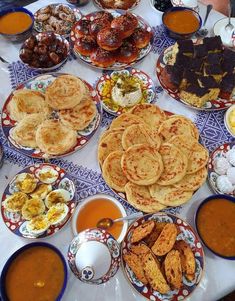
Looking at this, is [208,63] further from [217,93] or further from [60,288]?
[60,288]

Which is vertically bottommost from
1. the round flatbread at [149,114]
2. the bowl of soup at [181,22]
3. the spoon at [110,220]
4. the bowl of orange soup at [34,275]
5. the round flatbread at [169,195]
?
the bowl of orange soup at [34,275]

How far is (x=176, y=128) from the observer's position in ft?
6.02

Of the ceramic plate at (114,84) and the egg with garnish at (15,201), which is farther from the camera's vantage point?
the ceramic plate at (114,84)

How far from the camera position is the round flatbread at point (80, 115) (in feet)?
6.23

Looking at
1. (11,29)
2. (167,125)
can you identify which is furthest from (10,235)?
(11,29)

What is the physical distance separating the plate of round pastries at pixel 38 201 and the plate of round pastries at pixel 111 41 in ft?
2.84

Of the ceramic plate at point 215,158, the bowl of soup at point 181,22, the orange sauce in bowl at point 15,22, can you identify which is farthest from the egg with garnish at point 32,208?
the bowl of soup at point 181,22

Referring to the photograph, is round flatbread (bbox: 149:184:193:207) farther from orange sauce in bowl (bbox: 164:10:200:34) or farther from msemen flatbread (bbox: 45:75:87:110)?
orange sauce in bowl (bbox: 164:10:200:34)

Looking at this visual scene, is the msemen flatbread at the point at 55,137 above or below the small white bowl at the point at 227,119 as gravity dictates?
below

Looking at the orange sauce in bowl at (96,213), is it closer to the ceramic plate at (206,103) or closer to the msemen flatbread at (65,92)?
the msemen flatbread at (65,92)

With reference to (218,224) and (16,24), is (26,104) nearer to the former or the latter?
(16,24)

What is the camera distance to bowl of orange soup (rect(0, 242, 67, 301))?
1.39 meters

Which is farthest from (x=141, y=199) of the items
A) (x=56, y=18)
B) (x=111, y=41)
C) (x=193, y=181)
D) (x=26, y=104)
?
(x=56, y=18)

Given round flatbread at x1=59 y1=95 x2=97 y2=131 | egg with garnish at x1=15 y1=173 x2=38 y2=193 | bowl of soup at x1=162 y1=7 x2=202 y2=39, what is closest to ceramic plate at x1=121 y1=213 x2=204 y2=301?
egg with garnish at x1=15 y1=173 x2=38 y2=193
